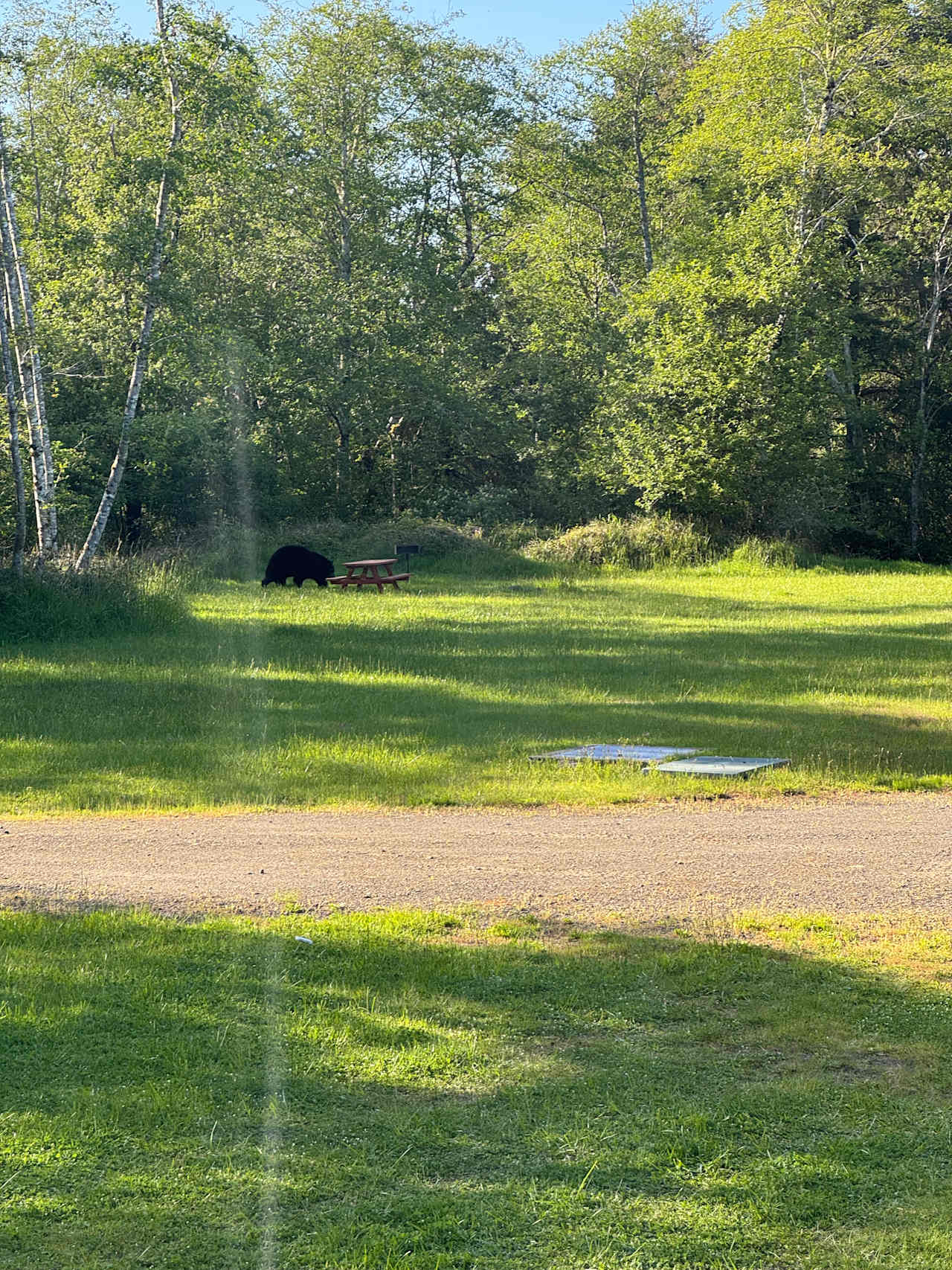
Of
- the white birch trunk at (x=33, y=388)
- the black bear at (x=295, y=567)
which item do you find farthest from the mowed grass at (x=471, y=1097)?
the black bear at (x=295, y=567)

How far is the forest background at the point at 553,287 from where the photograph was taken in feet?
110

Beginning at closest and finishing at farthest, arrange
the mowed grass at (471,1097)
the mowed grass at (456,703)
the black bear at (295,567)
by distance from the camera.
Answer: the mowed grass at (471,1097)
the mowed grass at (456,703)
the black bear at (295,567)

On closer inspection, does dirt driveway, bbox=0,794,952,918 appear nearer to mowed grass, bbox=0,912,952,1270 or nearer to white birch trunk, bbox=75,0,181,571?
mowed grass, bbox=0,912,952,1270

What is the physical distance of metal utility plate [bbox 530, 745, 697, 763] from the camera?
10.7m

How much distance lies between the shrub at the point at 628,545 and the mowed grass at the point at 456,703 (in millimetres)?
8261

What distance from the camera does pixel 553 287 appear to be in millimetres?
41469

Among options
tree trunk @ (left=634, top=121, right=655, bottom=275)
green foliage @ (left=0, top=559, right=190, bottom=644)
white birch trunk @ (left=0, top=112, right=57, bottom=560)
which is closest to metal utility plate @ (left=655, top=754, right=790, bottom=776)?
green foliage @ (left=0, top=559, right=190, bottom=644)

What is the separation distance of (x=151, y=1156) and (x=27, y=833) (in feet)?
15.6

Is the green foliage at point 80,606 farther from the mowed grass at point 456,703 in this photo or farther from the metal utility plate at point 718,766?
the metal utility plate at point 718,766

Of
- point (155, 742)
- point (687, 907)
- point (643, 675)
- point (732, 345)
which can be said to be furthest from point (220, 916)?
point (732, 345)

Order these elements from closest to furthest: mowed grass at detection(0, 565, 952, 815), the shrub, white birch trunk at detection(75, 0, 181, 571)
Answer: mowed grass at detection(0, 565, 952, 815) → white birch trunk at detection(75, 0, 181, 571) → the shrub

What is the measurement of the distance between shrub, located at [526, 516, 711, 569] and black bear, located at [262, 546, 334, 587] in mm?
6369

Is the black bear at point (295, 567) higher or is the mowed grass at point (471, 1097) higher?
the black bear at point (295, 567)

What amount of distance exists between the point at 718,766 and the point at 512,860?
3.16 meters
